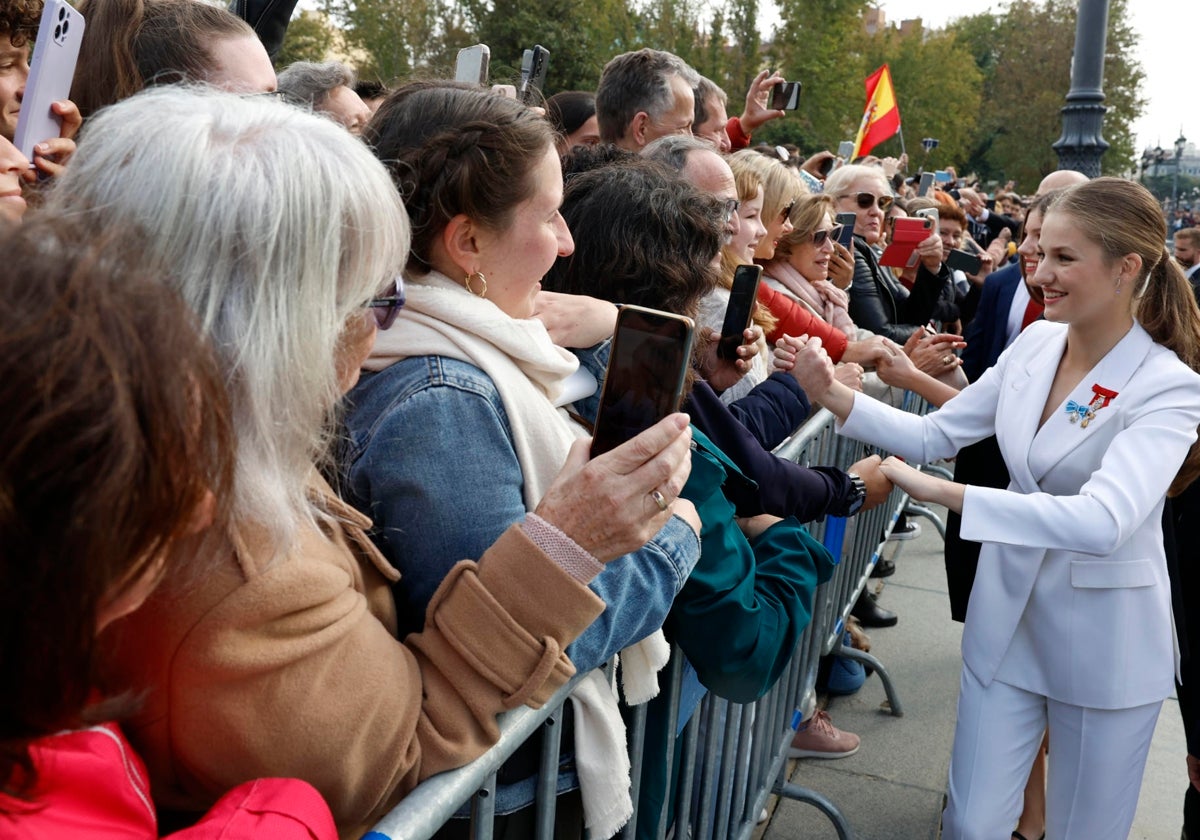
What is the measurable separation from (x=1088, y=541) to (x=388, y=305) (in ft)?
7.00

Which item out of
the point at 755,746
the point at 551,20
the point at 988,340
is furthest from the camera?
the point at 551,20

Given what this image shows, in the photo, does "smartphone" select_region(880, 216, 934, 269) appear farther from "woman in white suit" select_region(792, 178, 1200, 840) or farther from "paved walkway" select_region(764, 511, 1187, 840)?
"woman in white suit" select_region(792, 178, 1200, 840)

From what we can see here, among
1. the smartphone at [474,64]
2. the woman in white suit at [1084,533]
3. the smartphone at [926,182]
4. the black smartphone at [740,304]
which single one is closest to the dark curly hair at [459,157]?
the black smartphone at [740,304]

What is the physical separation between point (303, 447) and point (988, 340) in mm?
4540

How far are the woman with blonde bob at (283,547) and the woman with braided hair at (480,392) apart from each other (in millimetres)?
160

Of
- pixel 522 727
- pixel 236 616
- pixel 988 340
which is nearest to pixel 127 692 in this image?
pixel 236 616

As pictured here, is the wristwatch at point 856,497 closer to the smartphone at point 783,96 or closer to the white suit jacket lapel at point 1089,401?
the white suit jacket lapel at point 1089,401

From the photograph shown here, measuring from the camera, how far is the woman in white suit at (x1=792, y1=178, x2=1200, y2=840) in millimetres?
2754

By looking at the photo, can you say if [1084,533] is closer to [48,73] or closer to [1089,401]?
[1089,401]

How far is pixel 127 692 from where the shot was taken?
92 centimetres

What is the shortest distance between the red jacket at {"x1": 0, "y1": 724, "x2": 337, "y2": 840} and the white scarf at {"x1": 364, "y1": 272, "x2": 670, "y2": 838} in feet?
2.06

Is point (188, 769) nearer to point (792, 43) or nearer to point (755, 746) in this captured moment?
point (755, 746)

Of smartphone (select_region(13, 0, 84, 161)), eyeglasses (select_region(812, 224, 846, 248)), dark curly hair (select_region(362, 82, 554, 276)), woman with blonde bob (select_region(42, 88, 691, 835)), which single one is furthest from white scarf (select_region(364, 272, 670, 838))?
eyeglasses (select_region(812, 224, 846, 248))

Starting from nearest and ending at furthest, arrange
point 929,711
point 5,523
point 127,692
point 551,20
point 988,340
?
point 5,523, point 127,692, point 929,711, point 988,340, point 551,20
